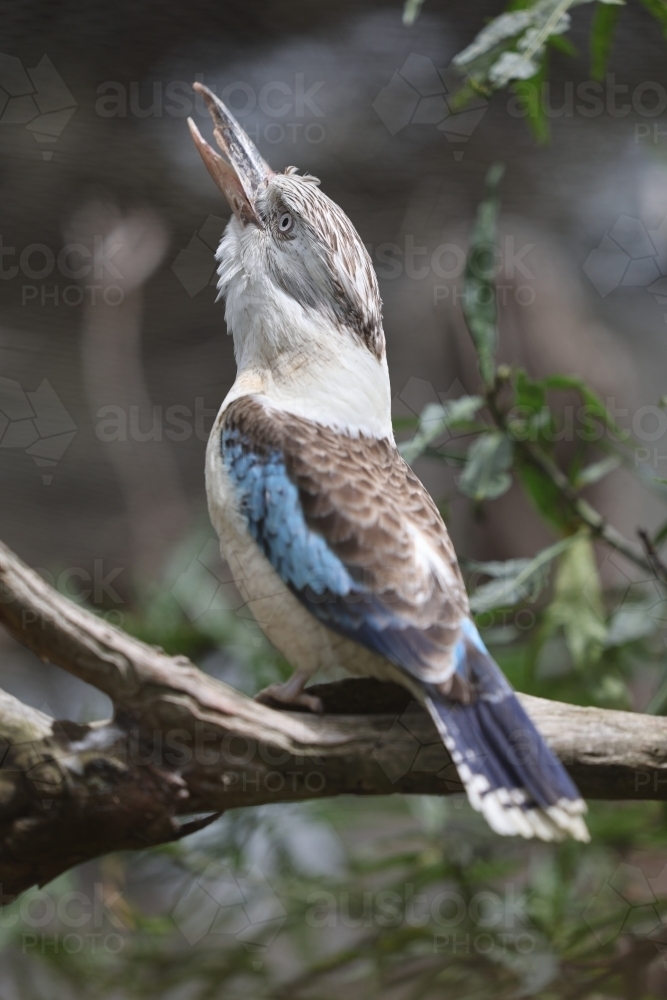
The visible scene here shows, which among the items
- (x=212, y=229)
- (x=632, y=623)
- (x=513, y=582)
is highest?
(x=212, y=229)

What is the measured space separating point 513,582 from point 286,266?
29.0 inches

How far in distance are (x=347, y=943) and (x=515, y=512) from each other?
1421mm

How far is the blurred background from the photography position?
2168 mm

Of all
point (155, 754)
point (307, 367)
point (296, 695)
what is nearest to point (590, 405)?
point (307, 367)

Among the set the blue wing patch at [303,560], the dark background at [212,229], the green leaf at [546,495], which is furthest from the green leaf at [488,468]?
the dark background at [212,229]

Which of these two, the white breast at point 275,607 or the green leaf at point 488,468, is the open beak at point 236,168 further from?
the green leaf at point 488,468

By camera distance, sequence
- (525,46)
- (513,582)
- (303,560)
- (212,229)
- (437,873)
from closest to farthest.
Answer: (303,560) → (525,46) → (513,582) → (437,873) → (212,229)

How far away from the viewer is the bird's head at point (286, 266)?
159 cm

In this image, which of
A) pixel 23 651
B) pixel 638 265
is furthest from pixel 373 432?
pixel 23 651

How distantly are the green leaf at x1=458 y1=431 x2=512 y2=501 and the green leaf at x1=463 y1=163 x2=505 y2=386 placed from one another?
121 mm

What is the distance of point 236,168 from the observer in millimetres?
1704

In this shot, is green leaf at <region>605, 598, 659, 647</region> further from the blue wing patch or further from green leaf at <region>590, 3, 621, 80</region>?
green leaf at <region>590, 3, 621, 80</region>

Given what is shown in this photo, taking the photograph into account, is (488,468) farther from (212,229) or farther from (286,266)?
(212,229)

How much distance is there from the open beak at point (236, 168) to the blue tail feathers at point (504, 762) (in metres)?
0.91
